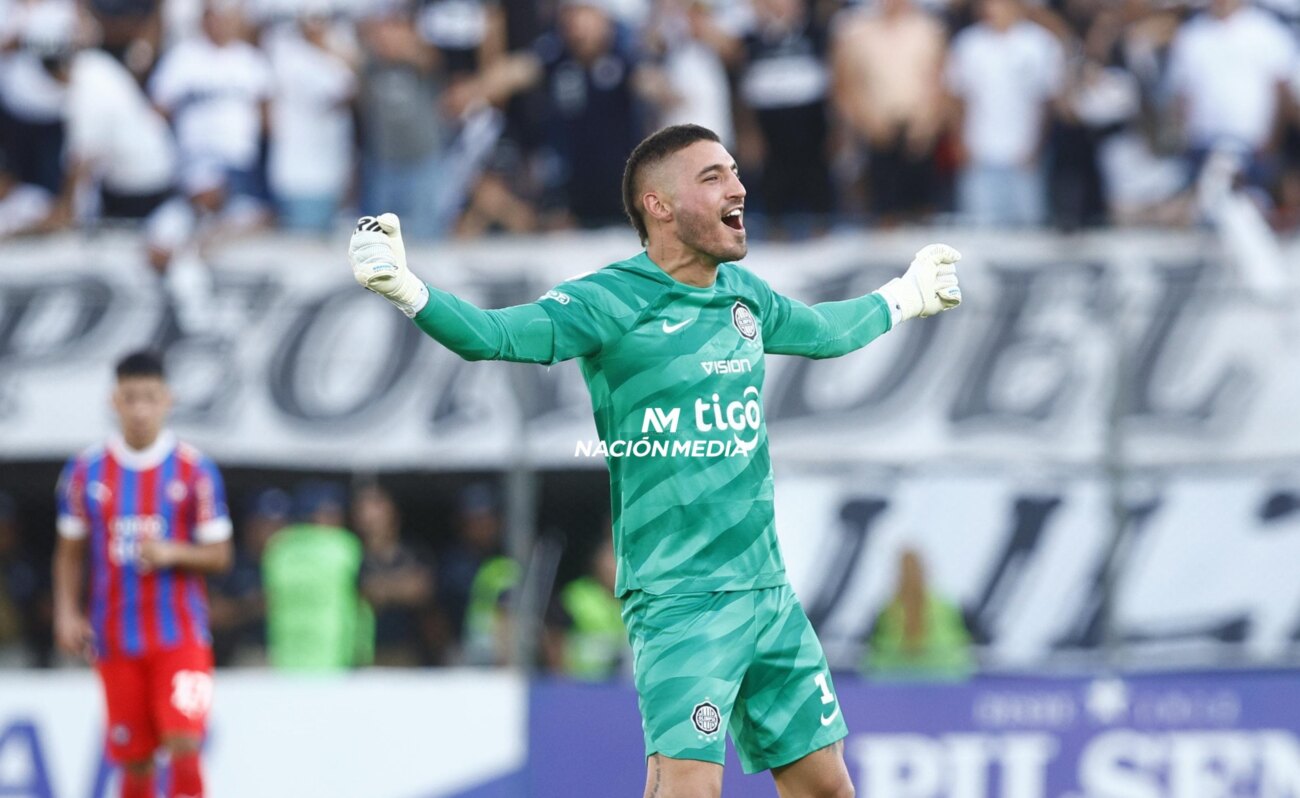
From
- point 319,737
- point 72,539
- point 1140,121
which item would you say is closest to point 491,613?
point 319,737

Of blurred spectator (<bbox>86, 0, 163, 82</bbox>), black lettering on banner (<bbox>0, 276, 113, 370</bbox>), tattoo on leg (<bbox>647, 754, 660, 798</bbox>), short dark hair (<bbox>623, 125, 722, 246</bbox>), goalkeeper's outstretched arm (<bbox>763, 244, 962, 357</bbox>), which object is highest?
blurred spectator (<bbox>86, 0, 163, 82</bbox>)

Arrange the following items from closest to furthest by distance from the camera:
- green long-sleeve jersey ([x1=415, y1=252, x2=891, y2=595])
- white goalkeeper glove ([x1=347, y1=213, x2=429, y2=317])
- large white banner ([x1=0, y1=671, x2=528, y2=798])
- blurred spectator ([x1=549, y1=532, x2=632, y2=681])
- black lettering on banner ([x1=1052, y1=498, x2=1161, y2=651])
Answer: white goalkeeper glove ([x1=347, y1=213, x2=429, y2=317]), green long-sleeve jersey ([x1=415, y1=252, x2=891, y2=595]), black lettering on banner ([x1=1052, y1=498, x2=1161, y2=651]), large white banner ([x1=0, y1=671, x2=528, y2=798]), blurred spectator ([x1=549, y1=532, x2=632, y2=681])

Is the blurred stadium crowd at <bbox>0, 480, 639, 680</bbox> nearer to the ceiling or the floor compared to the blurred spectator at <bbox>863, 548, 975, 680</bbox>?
nearer to the ceiling

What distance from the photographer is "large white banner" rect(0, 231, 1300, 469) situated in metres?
10.7

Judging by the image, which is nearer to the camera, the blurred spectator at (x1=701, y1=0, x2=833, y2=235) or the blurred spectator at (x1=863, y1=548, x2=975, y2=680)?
the blurred spectator at (x1=863, y1=548, x2=975, y2=680)

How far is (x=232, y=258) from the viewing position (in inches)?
507

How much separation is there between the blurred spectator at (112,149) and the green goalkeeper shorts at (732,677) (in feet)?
25.9

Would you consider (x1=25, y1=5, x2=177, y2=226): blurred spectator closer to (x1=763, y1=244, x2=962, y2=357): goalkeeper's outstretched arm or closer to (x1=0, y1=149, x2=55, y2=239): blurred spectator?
(x1=0, y1=149, x2=55, y2=239): blurred spectator

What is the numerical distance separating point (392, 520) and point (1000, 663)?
12.3ft

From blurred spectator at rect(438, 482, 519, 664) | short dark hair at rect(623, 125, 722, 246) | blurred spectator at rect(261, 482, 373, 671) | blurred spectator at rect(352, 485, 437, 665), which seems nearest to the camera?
short dark hair at rect(623, 125, 722, 246)

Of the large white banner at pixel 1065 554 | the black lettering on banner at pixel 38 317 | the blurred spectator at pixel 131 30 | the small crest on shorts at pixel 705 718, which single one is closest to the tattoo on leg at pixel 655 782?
the small crest on shorts at pixel 705 718

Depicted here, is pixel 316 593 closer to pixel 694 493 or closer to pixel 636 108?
pixel 636 108

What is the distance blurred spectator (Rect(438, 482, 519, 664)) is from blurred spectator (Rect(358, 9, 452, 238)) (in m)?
1.85

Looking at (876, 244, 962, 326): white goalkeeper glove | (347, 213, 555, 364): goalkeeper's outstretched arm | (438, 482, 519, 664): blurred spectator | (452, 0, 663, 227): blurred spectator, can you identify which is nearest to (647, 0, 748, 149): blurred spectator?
(452, 0, 663, 227): blurred spectator
